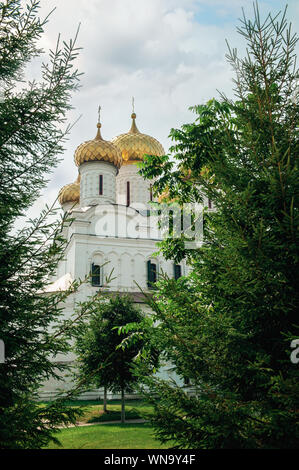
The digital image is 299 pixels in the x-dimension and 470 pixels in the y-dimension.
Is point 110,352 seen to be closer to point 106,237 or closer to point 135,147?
point 106,237

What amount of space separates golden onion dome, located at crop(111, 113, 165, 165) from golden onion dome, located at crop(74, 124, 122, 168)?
301cm

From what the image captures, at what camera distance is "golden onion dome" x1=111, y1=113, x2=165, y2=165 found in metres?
31.9

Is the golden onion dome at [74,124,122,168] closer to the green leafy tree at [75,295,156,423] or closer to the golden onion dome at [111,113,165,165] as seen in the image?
the golden onion dome at [111,113,165,165]

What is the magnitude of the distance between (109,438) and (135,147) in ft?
80.0

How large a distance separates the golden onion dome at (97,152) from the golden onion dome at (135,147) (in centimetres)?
301

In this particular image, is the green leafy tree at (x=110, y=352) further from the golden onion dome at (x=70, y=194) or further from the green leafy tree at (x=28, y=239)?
the golden onion dome at (x=70, y=194)

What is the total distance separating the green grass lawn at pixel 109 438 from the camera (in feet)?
32.7

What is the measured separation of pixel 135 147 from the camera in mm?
31922

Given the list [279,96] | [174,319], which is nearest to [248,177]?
[279,96]

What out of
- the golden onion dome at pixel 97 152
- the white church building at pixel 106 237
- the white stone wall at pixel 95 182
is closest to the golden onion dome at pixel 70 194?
the white church building at pixel 106 237

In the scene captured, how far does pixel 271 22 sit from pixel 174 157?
4.49 m

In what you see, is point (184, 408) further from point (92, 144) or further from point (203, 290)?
point (92, 144)

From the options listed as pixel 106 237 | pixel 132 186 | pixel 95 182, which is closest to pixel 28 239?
pixel 106 237

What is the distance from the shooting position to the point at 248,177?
197 inches
